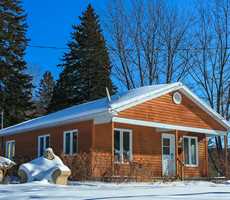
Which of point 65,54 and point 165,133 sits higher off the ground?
point 65,54

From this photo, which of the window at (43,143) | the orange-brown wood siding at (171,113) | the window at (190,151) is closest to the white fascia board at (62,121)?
the window at (43,143)

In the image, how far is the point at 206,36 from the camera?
142 feet

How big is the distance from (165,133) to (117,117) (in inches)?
224

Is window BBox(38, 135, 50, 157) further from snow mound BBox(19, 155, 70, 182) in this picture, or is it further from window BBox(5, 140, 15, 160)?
snow mound BBox(19, 155, 70, 182)

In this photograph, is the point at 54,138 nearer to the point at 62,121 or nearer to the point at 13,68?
the point at 62,121

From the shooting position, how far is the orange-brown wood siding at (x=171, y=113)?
24781 mm

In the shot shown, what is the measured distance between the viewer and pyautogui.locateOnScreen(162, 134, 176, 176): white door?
91.8 feet

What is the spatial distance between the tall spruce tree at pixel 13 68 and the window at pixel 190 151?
21469 mm

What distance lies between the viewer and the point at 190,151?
96.7 feet

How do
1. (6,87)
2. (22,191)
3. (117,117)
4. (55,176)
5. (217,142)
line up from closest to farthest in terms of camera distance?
(22,191)
(55,176)
(117,117)
(217,142)
(6,87)

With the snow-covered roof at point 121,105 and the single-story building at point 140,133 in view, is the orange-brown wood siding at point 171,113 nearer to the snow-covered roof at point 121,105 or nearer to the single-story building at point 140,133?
the single-story building at point 140,133

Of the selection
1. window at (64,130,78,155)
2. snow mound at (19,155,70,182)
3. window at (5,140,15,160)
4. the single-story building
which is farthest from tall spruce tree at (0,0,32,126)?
snow mound at (19,155,70,182)

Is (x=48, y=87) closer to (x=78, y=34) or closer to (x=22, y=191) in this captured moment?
(x=78, y=34)

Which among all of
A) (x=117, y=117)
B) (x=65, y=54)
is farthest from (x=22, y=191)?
(x=65, y=54)
